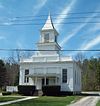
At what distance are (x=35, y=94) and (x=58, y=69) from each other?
18.8 ft

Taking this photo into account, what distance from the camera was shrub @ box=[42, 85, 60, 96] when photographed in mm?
44031

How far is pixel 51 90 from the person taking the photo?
145 ft

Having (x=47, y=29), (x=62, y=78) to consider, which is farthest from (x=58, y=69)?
(x=47, y=29)

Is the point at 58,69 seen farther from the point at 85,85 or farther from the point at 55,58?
the point at 85,85

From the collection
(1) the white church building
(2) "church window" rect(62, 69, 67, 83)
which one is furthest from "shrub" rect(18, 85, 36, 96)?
(2) "church window" rect(62, 69, 67, 83)

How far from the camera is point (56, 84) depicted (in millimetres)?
47062

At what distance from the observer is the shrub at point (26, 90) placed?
45331mm

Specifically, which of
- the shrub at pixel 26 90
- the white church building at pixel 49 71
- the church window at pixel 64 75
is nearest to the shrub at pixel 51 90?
the white church building at pixel 49 71

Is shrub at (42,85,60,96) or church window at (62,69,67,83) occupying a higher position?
church window at (62,69,67,83)

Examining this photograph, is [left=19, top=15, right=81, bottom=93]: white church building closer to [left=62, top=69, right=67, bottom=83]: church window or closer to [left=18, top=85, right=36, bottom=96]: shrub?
[left=62, top=69, right=67, bottom=83]: church window

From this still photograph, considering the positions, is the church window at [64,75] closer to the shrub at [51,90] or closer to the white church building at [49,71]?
the white church building at [49,71]

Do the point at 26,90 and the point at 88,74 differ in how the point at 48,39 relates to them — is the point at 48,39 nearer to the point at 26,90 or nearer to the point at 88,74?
the point at 26,90

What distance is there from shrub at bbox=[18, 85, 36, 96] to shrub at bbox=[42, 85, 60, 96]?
2383 mm

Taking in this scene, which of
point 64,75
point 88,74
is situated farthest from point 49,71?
point 88,74
